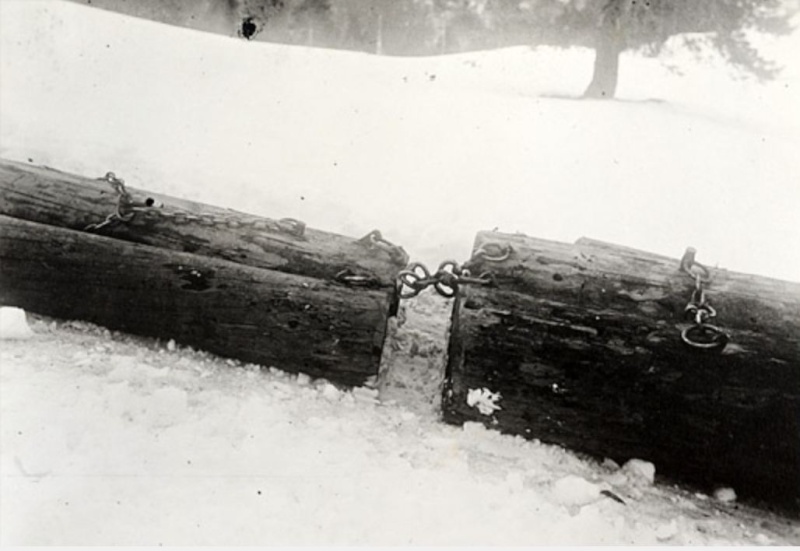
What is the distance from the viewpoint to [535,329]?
2.32m

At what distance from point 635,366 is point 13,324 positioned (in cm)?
241

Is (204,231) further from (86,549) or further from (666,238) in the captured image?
(666,238)

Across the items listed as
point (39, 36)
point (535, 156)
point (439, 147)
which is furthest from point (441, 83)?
point (39, 36)

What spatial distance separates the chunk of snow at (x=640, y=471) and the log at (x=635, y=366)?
0.08ft

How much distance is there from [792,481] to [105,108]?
434 centimetres

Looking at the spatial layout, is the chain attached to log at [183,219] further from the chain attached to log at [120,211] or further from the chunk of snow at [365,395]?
the chunk of snow at [365,395]

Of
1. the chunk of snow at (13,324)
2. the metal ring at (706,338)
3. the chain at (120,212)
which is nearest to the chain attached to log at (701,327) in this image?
the metal ring at (706,338)

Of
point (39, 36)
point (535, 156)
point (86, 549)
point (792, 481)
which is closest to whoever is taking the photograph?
point (86, 549)

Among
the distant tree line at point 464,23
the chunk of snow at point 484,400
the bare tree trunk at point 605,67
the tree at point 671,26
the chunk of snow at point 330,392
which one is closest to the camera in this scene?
the chunk of snow at point 484,400

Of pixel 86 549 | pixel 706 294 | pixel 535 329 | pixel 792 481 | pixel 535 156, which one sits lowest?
pixel 86 549

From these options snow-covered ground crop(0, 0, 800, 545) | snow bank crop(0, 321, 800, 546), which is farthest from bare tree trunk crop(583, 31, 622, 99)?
snow bank crop(0, 321, 800, 546)

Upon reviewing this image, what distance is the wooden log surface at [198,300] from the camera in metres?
2.52

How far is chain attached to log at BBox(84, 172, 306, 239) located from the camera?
8.85 ft

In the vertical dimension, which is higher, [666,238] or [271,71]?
[271,71]
